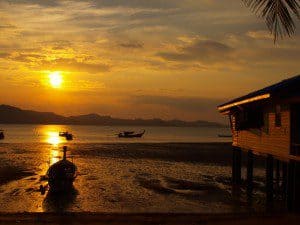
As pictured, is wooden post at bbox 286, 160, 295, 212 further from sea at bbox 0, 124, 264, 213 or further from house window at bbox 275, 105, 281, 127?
sea at bbox 0, 124, 264, 213

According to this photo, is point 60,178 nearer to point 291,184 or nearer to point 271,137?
point 271,137

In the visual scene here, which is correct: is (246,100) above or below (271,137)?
above

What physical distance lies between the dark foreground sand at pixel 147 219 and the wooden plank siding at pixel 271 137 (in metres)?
3.16

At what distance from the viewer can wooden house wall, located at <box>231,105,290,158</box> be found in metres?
19.5

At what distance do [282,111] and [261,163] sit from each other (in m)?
30.2

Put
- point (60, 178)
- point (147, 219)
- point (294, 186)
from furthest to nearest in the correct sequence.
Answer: point (60, 178), point (294, 186), point (147, 219)

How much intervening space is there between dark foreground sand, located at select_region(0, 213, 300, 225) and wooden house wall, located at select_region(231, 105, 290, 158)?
3.31 meters

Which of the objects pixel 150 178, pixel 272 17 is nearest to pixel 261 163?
pixel 150 178

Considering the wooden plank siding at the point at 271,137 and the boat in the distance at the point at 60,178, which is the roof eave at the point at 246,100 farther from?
the boat in the distance at the point at 60,178

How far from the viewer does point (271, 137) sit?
2177 cm

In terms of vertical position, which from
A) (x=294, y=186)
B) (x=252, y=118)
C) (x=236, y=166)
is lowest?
(x=236, y=166)

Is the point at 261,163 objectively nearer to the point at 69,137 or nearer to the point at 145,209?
the point at 145,209

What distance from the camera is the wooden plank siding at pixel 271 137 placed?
19.4 m

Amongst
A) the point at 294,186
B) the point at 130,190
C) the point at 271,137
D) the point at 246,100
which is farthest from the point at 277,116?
the point at 130,190
